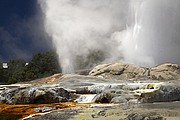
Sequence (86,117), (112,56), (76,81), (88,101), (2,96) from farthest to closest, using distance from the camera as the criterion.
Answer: (112,56) → (76,81) → (2,96) → (88,101) → (86,117)

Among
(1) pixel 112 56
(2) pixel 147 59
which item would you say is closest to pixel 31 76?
(1) pixel 112 56

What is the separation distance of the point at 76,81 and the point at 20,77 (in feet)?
110

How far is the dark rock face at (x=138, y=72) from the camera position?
37.0 m

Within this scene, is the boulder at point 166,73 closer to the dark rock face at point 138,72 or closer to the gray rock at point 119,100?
the dark rock face at point 138,72

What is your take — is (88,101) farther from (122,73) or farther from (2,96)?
(122,73)

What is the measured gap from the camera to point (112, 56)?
58.5 metres

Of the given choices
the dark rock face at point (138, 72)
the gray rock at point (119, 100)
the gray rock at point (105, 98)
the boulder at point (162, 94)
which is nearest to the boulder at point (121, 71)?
the dark rock face at point (138, 72)

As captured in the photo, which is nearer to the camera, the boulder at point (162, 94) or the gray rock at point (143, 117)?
the gray rock at point (143, 117)

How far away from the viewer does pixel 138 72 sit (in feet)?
126

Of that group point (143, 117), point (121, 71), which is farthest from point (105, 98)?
point (121, 71)

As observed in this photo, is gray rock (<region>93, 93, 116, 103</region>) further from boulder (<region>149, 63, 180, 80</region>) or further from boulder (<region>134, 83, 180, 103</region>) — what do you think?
boulder (<region>149, 63, 180, 80</region>)

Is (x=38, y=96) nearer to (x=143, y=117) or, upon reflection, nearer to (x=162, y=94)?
(x=162, y=94)

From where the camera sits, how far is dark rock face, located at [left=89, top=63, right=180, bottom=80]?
3703cm

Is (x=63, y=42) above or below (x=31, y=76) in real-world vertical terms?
above
